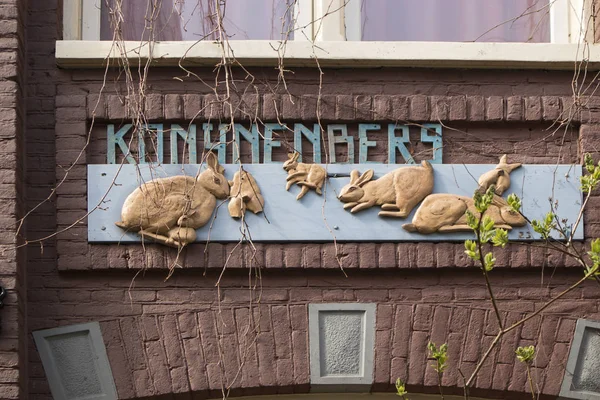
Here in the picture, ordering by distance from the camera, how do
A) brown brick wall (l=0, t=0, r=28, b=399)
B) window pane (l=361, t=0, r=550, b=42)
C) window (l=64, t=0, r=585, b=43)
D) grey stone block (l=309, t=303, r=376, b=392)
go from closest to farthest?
1. brown brick wall (l=0, t=0, r=28, b=399)
2. grey stone block (l=309, t=303, r=376, b=392)
3. window (l=64, t=0, r=585, b=43)
4. window pane (l=361, t=0, r=550, b=42)

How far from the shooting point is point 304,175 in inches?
229

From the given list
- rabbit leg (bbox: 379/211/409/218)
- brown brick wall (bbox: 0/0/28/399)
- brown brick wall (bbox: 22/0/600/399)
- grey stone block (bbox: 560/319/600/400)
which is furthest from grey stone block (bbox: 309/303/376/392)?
brown brick wall (bbox: 0/0/28/399)

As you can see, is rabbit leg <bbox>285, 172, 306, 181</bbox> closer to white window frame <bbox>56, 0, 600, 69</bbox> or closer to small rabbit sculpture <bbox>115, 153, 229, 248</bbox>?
small rabbit sculpture <bbox>115, 153, 229, 248</bbox>

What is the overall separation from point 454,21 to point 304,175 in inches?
53.8

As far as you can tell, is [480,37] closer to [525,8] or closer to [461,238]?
[525,8]

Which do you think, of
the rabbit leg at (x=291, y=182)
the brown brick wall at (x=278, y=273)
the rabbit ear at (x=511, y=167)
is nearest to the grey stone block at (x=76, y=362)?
the brown brick wall at (x=278, y=273)

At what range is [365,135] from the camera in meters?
5.96

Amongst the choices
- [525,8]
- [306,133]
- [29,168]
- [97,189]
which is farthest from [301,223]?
[525,8]

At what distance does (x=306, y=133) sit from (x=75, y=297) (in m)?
1.46

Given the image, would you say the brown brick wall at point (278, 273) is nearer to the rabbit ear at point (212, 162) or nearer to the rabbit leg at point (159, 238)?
the rabbit leg at point (159, 238)

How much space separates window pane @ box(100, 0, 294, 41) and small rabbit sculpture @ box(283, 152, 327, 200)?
2.66 feet

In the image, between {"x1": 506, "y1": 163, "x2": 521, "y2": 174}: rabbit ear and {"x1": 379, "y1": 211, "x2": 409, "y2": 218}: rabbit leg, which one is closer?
{"x1": 379, "y1": 211, "x2": 409, "y2": 218}: rabbit leg

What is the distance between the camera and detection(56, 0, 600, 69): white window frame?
593 centimetres

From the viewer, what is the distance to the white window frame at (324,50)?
5926 millimetres
